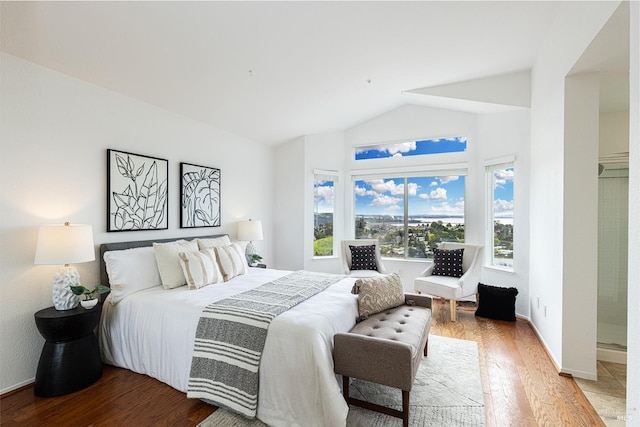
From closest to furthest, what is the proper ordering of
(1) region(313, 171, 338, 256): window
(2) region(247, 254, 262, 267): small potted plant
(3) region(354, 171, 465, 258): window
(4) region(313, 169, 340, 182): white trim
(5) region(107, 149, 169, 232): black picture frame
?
(5) region(107, 149, 169, 232): black picture frame, (2) region(247, 254, 262, 267): small potted plant, (3) region(354, 171, 465, 258): window, (4) region(313, 169, 340, 182): white trim, (1) region(313, 171, 338, 256): window

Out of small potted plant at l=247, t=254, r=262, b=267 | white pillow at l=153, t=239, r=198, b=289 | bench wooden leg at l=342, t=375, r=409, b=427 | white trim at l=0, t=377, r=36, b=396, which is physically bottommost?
white trim at l=0, t=377, r=36, b=396

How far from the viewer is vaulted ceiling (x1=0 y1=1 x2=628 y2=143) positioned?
217 cm

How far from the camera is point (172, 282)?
2836 mm

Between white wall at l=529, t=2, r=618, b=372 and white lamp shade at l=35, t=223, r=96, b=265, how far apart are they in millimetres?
3907

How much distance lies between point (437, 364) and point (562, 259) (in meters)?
1.40

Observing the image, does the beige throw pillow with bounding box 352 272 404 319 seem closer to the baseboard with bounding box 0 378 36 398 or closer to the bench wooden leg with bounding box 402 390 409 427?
the bench wooden leg with bounding box 402 390 409 427

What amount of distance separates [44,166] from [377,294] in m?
2.98

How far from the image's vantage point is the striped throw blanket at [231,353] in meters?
1.96

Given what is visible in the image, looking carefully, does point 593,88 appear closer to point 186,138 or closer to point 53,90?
point 186,138

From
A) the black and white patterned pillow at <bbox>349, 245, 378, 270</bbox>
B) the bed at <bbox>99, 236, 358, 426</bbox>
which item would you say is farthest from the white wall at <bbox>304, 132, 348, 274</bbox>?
the bed at <bbox>99, 236, 358, 426</bbox>

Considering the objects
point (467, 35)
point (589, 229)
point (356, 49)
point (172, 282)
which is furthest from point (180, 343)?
point (467, 35)

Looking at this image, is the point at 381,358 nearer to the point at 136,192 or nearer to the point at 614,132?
the point at 136,192

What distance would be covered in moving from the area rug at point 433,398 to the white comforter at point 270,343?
280 mm

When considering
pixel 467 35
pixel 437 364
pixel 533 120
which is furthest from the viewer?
pixel 533 120
